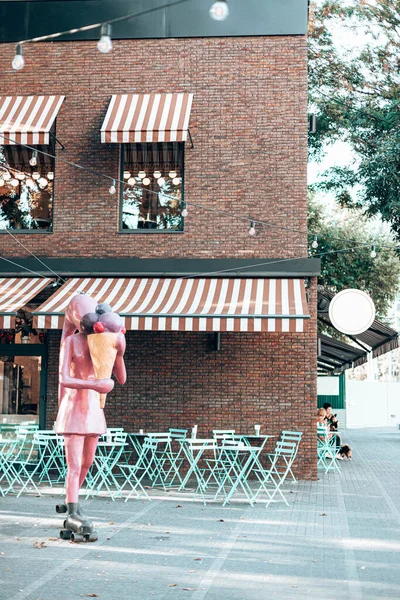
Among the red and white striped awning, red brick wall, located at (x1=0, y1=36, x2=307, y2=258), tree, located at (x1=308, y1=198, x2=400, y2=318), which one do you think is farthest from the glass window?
tree, located at (x1=308, y1=198, x2=400, y2=318)

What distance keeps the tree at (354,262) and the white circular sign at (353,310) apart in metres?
8.55

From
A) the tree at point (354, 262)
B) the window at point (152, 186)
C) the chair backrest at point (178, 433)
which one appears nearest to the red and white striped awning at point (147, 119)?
the window at point (152, 186)

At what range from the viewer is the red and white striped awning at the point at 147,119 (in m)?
13.2

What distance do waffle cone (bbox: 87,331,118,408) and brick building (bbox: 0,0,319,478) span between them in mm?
5369

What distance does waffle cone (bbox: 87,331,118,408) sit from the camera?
7.55 meters

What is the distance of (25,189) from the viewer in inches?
581

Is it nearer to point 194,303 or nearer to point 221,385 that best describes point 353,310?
point 221,385

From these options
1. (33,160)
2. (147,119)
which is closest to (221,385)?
(147,119)

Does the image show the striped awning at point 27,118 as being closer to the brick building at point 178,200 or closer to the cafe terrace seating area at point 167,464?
the brick building at point 178,200

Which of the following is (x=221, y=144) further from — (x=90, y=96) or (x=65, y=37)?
(x=65, y=37)

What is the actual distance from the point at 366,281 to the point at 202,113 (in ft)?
41.8

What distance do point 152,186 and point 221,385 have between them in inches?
160

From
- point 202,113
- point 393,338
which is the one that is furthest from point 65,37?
point 393,338

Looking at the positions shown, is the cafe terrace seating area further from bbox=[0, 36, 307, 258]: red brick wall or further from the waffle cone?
the waffle cone
